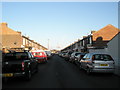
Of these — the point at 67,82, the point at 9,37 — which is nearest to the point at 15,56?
the point at 67,82

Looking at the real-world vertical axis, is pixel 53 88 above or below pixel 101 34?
below

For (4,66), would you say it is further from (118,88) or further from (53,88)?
(118,88)

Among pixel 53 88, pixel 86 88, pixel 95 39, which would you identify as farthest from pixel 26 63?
pixel 95 39

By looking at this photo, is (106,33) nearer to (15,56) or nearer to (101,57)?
(101,57)

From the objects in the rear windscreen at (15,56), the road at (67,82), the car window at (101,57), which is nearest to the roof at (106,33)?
the car window at (101,57)

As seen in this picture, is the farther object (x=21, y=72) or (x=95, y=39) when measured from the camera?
(x=95, y=39)

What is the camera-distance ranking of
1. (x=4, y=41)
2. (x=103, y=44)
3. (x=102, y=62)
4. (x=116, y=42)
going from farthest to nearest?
(x=4, y=41) < (x=103, y=44) < (x=116, y=42) < (x=102, y=62)

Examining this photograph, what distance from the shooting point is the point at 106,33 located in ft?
159

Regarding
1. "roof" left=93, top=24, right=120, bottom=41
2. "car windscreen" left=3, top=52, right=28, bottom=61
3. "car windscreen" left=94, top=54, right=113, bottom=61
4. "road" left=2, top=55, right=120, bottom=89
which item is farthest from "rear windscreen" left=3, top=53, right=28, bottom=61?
"roof" left=93, top=24, right=120, bottom=41

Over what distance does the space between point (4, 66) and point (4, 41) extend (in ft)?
143

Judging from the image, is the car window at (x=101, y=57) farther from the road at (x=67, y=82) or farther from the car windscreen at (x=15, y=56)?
the car windscreen at (x=15, y=56)

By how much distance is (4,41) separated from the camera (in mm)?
49719

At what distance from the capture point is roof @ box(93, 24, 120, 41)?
47612 millimetres

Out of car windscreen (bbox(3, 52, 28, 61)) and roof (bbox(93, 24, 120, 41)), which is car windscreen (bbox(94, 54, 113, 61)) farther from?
roof (bbox(93, 24, 120, 41))
